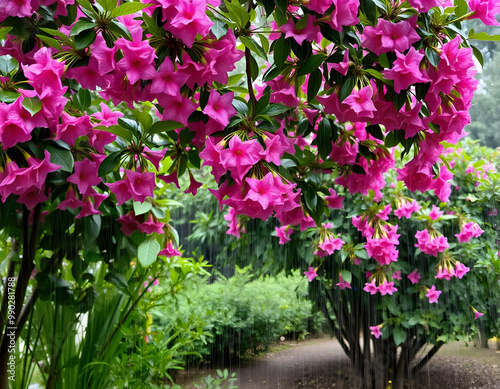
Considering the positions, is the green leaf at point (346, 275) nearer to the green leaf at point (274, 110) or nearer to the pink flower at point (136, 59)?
the green leaf at point (274, 110)

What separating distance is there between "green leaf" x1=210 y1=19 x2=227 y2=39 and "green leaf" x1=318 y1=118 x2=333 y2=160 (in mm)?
272

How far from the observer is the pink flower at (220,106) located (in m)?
0.57

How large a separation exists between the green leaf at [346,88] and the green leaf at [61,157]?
0.42 metres

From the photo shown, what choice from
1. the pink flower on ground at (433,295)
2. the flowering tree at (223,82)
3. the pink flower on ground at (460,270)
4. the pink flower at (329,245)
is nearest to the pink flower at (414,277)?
the pink flower on ground at (433,295)

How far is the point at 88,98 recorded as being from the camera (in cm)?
68

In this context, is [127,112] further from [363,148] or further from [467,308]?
[467,308]

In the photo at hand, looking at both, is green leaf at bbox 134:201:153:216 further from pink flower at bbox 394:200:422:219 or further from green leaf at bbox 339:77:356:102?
pink flower at bbox 394:200:422:219

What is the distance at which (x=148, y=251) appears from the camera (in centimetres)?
Answer: 112

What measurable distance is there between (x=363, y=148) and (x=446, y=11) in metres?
0.33

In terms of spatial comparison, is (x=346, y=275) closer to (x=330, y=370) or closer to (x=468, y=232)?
(x=468, y=232)

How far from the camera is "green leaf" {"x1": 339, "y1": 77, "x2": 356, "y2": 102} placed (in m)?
0.60

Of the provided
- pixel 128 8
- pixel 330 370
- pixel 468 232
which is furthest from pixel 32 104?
pixel 330 370

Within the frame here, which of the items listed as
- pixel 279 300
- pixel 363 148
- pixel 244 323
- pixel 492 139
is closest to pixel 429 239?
pixel 363 148

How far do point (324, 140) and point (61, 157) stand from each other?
429 mm
